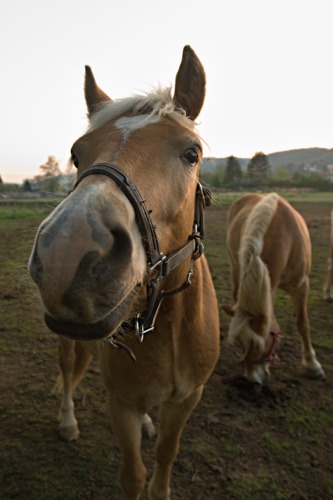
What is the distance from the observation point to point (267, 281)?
12.9 ft

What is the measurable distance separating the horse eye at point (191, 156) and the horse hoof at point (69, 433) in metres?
2.84

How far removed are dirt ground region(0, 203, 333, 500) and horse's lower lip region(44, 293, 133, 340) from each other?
0.53m

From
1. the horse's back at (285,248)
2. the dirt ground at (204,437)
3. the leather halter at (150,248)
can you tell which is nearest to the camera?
the leather halter at (150,248)

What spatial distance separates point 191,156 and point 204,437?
2.79 metres

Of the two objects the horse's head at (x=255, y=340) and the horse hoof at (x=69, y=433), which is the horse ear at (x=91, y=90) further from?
the horse hoof at (x=69, y=433)

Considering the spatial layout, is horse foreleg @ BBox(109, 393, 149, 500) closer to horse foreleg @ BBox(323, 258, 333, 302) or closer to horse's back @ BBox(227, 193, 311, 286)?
horse's back @ BBox(227, 193, 311, 286)

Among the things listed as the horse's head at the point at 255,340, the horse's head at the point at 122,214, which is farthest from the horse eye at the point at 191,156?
the horse's head at the point at 255,340

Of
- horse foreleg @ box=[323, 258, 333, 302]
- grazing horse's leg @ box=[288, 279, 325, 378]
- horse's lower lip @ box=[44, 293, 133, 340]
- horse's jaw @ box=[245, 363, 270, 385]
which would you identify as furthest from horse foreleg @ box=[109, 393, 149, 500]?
horse foreleg @ box=[323, 258, 333, 302]

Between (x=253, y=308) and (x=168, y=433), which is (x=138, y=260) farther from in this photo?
(x=253, y=308)

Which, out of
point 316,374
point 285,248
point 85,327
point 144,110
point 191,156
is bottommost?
point 316,374

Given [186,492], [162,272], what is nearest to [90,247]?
[162,272]

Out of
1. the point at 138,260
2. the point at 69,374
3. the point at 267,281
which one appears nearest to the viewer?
the point at 138,260

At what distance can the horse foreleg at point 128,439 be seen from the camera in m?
2.37

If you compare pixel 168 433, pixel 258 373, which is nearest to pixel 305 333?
pixel 258 373
